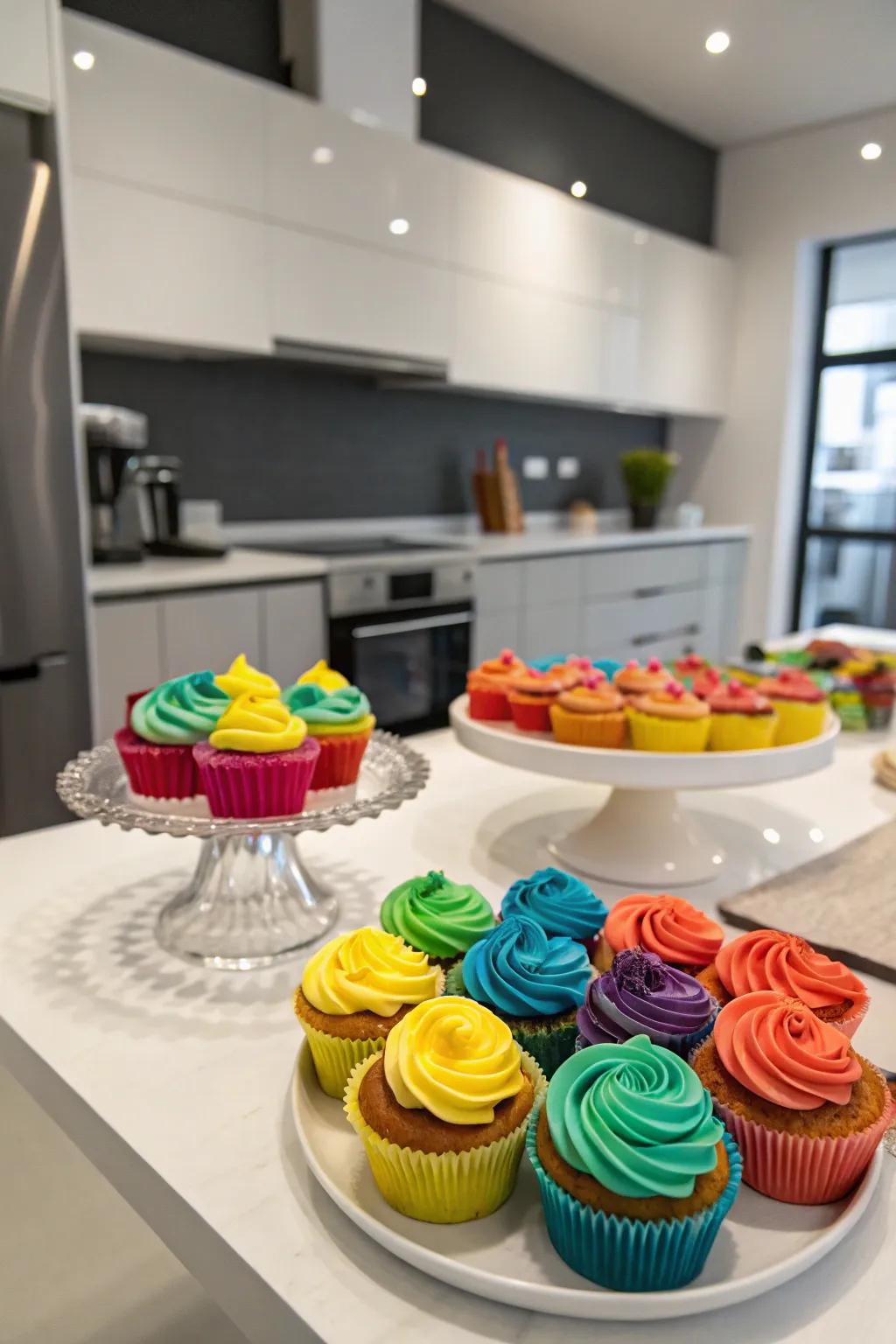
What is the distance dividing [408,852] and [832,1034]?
1.87 ft

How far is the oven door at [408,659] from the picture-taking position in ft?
9.46

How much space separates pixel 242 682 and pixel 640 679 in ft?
1.54

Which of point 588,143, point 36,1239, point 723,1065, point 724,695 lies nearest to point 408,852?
point 724,695

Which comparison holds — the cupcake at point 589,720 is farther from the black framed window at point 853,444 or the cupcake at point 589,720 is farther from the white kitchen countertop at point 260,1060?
the black framed window at point 853,444

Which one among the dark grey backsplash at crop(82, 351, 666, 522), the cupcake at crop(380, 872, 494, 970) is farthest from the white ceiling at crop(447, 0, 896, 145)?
the cupcake at crop(380, 872, 494, 970)

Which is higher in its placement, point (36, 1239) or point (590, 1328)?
point (590, 1328)

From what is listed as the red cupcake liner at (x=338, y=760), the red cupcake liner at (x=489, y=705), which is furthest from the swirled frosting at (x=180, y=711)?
the red cupcake liner at (x=489, y=705)

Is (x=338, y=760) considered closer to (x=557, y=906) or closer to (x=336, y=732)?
(x=336, y=732)

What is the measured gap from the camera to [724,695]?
1.09 metres

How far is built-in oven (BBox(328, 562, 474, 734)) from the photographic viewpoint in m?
2.86

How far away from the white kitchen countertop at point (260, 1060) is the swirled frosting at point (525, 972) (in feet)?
0.50

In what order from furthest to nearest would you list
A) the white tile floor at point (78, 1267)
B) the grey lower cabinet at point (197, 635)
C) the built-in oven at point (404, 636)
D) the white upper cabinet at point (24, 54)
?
the built-in oven at point (404, 636) → the grey lower cabinet at point (197, 635) → the white upper cabinet at point (24, 54) → the white tile floor at point (78, 1267)

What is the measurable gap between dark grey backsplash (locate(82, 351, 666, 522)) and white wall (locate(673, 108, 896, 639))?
3.15 ft

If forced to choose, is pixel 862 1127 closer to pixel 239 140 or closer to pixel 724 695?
pixel 724 695
